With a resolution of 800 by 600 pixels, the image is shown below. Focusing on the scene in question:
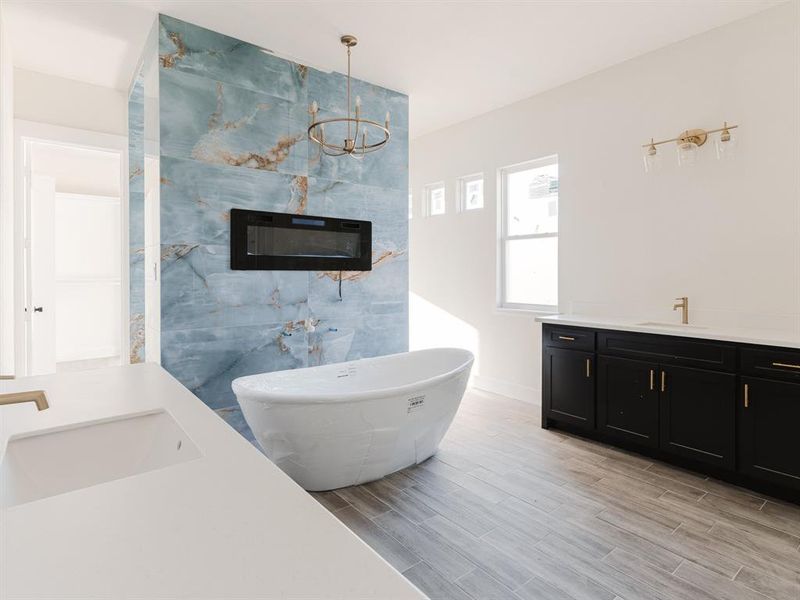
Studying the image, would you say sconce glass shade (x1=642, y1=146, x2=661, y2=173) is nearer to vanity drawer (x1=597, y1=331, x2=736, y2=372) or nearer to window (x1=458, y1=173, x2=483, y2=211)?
vanity drawer (x1=597, y1=331, x2=736, y2=372)

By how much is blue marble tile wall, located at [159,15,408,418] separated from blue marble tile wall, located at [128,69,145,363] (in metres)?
1.18

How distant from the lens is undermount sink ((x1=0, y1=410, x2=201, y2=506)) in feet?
3.45

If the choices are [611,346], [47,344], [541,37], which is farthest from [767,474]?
[47,344]

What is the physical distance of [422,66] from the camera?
3.66m

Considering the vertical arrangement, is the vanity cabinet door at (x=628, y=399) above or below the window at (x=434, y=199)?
below

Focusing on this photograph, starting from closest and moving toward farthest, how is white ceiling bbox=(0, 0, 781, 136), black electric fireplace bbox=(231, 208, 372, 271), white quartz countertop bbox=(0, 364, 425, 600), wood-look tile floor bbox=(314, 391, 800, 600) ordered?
white quartz countertop bbox=(0, 364, 425, 600) < wood-look tile floor bbox=(314, 391, 800, 600) < white ceiling bbox=(0, 0, 781, 136) < black electric fireplace bbox=(231, 208, 372, 271)

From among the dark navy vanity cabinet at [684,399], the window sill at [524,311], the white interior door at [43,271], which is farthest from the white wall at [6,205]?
the window sill at [524,311]

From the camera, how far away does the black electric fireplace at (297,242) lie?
3.27 metres

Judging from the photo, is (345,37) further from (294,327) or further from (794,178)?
(794,178)

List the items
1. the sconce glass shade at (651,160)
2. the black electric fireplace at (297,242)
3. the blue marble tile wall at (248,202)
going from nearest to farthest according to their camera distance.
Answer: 1. the blue marble tile wall at (248,202)
2. the black electric fireplace at (297,242)
3. the sconce glass shade at (651,160)

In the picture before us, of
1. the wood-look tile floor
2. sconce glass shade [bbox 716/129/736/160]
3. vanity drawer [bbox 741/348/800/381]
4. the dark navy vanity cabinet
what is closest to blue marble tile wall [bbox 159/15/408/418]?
the wood-look tile floor

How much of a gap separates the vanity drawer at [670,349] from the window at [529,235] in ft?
3.61

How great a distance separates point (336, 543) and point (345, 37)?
11.2ft

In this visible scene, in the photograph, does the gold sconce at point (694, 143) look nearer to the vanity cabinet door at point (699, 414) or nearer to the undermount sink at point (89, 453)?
the vanity cabinet door at point (699, 414)
